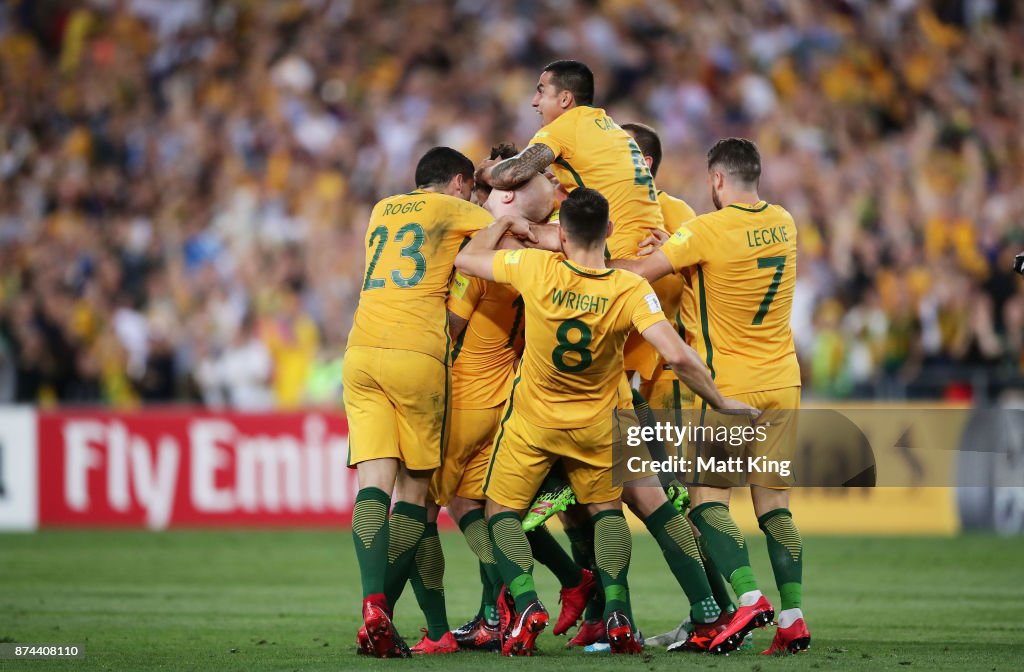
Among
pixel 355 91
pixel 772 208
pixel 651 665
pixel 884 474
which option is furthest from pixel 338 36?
pixel 651 665

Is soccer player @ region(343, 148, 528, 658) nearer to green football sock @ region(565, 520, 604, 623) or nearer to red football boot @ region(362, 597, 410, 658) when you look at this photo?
red football boot @ region(362, 597, 410, 658)

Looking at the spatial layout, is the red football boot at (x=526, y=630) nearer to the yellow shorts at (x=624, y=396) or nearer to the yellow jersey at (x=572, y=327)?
the yellow jersey at (x=572, y=327)

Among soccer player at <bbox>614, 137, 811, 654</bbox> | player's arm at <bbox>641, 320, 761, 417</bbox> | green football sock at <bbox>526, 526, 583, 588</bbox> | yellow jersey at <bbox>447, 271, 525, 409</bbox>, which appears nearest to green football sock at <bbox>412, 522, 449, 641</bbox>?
green football sock at <bbox>526, 526, 583, 588</bbox>

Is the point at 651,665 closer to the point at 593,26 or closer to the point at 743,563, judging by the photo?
the point at 743,563

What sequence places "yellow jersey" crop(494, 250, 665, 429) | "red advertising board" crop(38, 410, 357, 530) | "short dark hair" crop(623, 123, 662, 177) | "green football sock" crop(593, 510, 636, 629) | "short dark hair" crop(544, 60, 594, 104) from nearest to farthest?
1. "yellow jersey" crop(494, 250, 665, 429)
2. "green football sock" crop(593, 510, 636, 629)
3. "short dark hair" crop(544, 60, 594, 104)
4. "short dark hair" crop(623, 123, 662, 177)
5. "red advertising board" crop(38, 410, 357, 530)

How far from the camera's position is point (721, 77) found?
2117cm

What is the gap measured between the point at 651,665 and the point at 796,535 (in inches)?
49.5

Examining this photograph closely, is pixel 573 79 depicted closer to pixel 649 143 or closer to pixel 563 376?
pixel 649 143

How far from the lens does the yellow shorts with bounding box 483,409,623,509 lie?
7582 mm

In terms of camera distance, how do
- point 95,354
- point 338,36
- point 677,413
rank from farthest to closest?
1. point 338,36
2. point 95,354
3. point 677,413

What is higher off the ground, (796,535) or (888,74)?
(888,74)

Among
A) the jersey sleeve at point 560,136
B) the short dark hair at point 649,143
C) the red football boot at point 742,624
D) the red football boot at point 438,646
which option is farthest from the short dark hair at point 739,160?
the red football boot at point 438,646

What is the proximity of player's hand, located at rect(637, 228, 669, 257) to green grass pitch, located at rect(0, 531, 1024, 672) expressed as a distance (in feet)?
6.95

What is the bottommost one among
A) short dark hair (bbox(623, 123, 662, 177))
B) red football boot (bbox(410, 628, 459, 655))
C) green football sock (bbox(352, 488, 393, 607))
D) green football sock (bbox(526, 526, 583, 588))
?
red football boot (bbox(410, 628, 459, 655))
